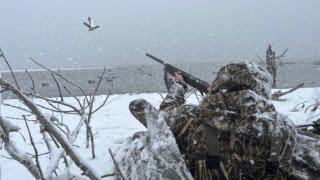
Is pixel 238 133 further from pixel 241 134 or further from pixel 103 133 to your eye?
pixel 103 133

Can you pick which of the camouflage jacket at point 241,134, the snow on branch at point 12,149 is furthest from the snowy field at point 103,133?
the snow on branch at point 12,149

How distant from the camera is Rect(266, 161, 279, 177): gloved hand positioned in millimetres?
2925

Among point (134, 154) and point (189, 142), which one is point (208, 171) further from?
point (134, 154)

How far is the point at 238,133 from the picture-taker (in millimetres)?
2916

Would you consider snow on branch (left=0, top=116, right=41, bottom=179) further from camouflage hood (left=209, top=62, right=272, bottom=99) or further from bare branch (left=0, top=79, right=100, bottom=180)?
camouflage hood (left=209, top=62, right=272, bottom=99)

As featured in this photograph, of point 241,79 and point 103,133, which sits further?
point 103,133

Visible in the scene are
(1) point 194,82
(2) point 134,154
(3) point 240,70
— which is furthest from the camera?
(1) point 194,82

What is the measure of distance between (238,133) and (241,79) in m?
0.45

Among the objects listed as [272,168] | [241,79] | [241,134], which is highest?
[241,79]

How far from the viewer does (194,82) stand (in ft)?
16.3

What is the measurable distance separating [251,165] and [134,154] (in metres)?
1.12

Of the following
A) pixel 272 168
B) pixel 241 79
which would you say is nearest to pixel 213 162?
pixel 272 168

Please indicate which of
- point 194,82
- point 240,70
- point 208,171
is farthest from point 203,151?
point 194,82

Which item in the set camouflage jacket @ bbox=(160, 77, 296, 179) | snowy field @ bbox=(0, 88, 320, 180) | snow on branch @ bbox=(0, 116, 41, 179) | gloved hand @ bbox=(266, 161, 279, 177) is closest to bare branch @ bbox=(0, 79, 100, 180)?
snow on branch @ bbox=(0, 116, 41, 179)
